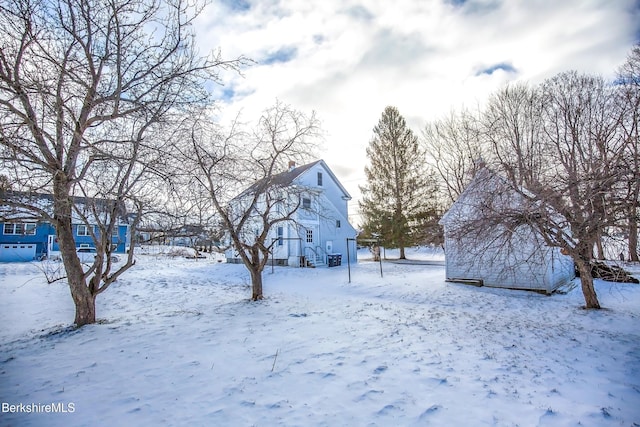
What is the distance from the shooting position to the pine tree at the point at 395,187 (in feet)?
82.4

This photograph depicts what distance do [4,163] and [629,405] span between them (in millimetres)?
8923

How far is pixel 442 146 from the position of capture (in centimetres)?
2317

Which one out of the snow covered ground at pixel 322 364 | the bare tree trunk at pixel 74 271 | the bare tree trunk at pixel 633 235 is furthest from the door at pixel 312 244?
the bare tree trunk at pixel 633 235

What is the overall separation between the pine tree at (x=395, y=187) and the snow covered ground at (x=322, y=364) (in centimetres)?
1605

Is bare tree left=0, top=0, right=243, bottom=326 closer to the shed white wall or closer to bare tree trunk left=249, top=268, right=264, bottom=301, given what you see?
bare tree trunk left=249, top=268, right=264, bottom=301

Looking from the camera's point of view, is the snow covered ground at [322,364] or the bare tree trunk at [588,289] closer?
the snow covered ground at [322,364]

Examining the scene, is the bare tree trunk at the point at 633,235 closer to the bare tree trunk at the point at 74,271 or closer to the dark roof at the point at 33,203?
the dark roof at the point at 33,203

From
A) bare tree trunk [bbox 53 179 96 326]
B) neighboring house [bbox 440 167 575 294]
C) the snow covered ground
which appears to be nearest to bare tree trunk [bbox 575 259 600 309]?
the snow covered ground

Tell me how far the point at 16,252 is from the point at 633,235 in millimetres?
34387

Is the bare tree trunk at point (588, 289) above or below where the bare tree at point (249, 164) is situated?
below

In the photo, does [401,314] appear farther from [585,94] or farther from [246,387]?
[585,94]

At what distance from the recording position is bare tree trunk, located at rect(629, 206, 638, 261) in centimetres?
522

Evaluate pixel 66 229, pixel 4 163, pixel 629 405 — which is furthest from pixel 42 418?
pixel 629 405

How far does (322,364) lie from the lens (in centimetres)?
462
